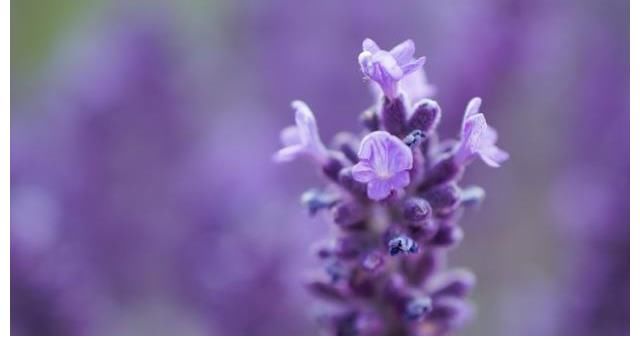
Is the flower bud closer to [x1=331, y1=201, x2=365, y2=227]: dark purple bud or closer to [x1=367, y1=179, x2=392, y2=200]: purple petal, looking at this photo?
[x1=331, y1=201, x2=365, y2=227]: dark purple bud

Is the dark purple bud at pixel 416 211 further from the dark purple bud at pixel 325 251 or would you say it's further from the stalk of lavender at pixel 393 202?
the dark purple bud at pixel 325 251

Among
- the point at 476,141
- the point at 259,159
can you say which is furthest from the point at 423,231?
the point at 259,159

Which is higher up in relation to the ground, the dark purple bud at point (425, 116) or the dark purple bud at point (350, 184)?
the dark purple bud at point (425, 116)

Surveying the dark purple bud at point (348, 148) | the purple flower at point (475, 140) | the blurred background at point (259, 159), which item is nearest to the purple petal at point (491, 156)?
the purple flower at point (475, 140)

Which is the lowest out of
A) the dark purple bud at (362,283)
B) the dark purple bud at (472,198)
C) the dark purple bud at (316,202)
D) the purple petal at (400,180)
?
the dark purple bud at (362,283)

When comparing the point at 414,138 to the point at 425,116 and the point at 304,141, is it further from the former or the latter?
the point at 304,141

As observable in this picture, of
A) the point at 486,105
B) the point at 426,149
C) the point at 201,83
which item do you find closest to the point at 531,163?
the point at 486,105

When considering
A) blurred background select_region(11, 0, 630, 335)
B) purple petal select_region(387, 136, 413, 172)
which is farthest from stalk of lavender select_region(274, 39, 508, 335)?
blurred background select_region(11, 0, 630, 335)
